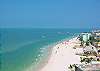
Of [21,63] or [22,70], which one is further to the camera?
[21,63]

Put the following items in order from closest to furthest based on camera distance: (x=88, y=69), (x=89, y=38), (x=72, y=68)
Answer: (x=88, y=69) → (x=72, y=68) → (x=89, y=38)

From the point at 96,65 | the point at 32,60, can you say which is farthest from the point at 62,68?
the point at 32,60

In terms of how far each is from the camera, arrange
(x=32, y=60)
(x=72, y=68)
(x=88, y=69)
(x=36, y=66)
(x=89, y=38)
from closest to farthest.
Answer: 1. (x=88, y=69)
2. (x=72, y=68)
3. (x=36, y=66)
4. (x=32, y=60)
5. (x=89, y=38)

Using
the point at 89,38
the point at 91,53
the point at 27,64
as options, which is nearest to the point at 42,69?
the point at 27,64

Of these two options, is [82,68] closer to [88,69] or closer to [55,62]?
[88,69]

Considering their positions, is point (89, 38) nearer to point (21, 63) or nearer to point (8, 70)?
point (21, 63)

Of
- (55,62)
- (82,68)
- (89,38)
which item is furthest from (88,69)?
(89,38)

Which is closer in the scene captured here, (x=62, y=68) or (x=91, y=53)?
(x=62, y=68)

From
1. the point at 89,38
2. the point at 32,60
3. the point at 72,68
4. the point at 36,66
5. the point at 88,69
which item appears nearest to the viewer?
the point at 88,69
